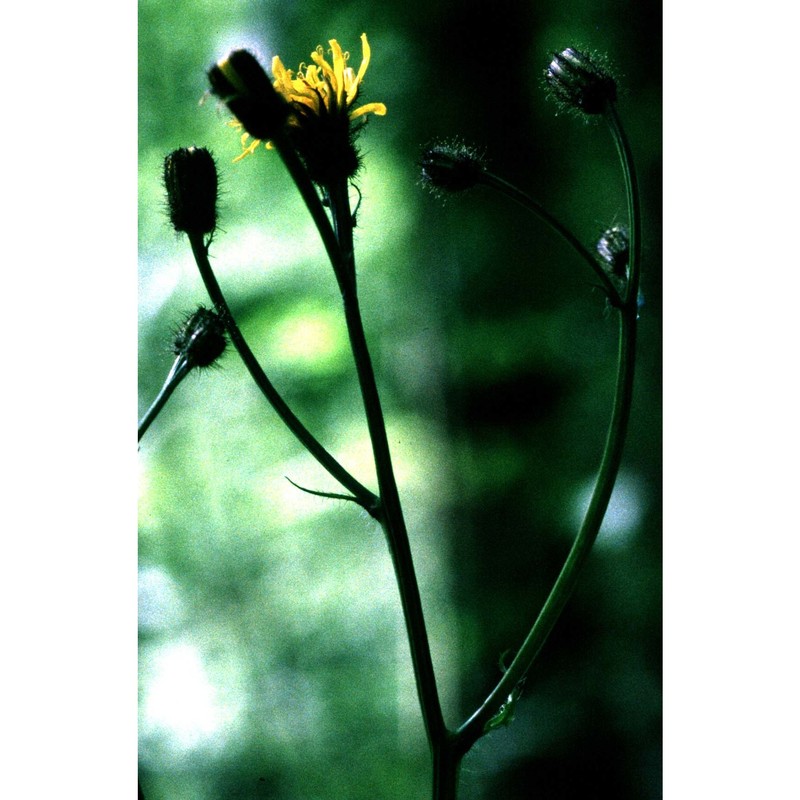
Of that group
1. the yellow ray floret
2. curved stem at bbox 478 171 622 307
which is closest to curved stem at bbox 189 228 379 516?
the yellow ray floret

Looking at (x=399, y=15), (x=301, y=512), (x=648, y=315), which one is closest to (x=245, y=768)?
(x=301, y=512)

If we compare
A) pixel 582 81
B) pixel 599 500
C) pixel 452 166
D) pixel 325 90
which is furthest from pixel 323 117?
pixel 599 500

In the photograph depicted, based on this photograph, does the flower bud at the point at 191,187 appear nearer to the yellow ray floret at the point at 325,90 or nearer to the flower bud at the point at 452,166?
the yellow ray floret at the point at 325,90

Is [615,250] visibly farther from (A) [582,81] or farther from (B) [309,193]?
(B) [309,193]

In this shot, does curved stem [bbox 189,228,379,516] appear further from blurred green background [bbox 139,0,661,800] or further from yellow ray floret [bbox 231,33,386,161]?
yellow ray floret [bbox 231,33,386,161]

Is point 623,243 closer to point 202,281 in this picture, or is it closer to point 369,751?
point 202,281
